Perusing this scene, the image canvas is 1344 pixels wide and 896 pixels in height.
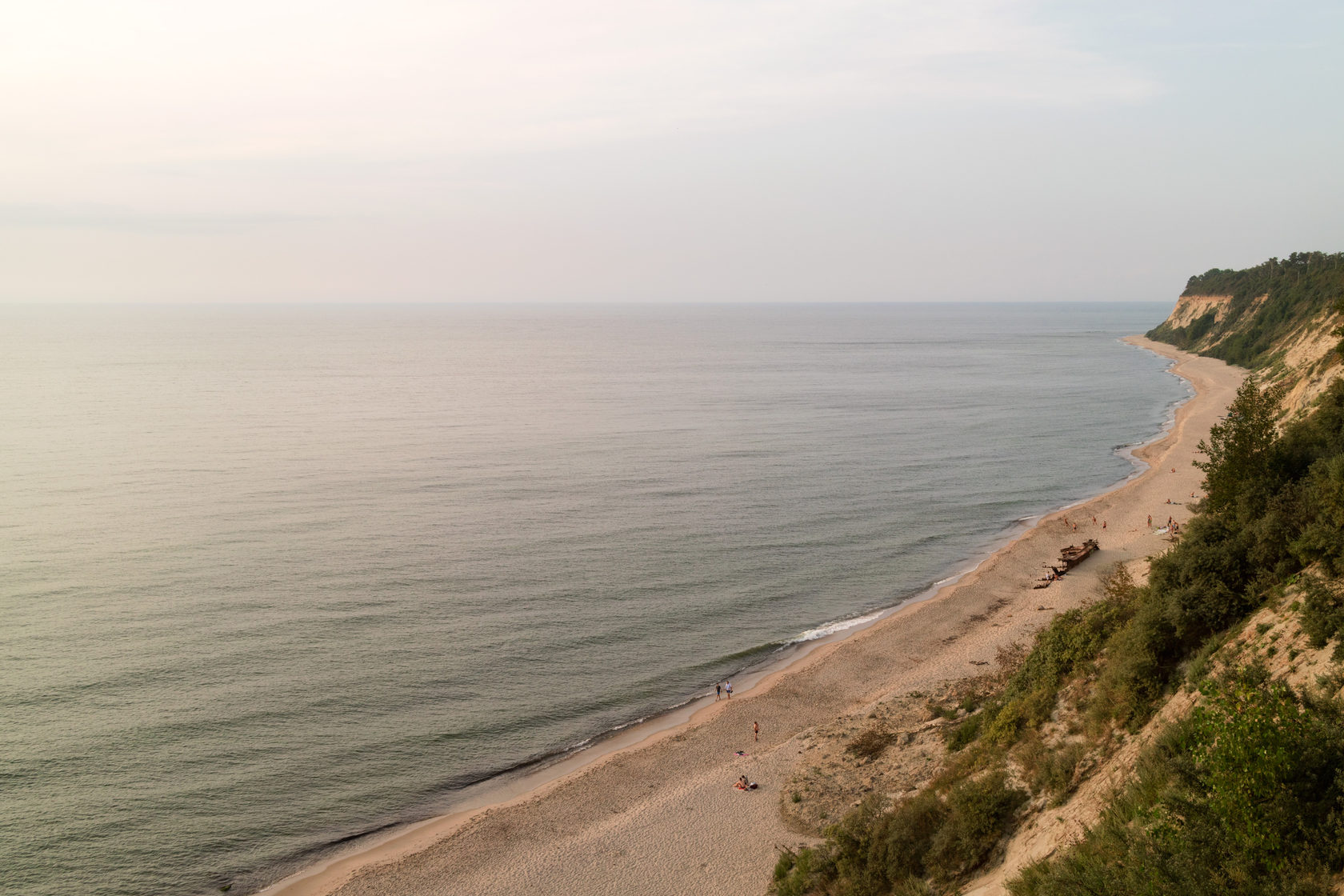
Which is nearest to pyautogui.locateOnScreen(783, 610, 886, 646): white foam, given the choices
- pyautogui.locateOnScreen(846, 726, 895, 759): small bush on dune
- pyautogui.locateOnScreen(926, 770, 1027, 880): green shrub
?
pyautogui.locateOnScreen(846, 726, 895, 759): small bush on dune

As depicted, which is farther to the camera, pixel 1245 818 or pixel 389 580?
pixel 389 580

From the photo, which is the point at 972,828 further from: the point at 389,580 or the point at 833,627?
the point at 389,580

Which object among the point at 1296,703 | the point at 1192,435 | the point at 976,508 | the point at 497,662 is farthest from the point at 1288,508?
the point at 1192,435

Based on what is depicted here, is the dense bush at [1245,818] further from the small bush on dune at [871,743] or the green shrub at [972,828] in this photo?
the small bush on dune at [871,743]

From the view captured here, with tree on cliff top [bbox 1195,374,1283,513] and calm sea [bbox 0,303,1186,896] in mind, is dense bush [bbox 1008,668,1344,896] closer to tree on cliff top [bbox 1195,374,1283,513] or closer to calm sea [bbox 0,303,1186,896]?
tree on cliff top [bbox 1195,374,1283,513]

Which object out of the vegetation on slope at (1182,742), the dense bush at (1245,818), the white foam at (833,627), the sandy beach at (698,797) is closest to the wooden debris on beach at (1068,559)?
the sandy beach at (698,797)

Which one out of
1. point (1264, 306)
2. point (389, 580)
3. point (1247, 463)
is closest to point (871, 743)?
point (1247, 463)

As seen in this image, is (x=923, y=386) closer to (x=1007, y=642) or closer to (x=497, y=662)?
(x=1007, y=642)

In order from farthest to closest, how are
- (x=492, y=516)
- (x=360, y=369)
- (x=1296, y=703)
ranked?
1. (x=360, y=369)
2. (x=492, y=516)
3. (x=1296, y=703)
